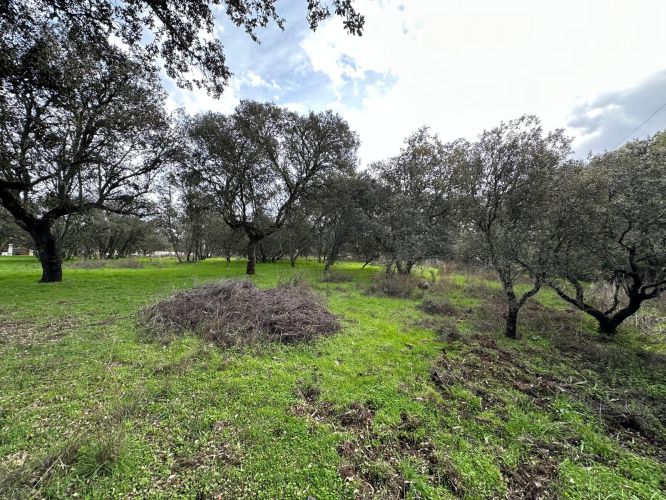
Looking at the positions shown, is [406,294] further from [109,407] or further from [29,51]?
[29,51]

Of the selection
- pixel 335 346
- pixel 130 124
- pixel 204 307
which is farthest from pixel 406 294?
pixel 130 124

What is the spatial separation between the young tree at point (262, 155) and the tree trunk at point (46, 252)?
8306mm

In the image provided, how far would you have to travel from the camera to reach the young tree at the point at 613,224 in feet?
18.5

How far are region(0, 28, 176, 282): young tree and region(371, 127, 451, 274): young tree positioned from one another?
42.2ft

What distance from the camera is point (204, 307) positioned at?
22.1ft

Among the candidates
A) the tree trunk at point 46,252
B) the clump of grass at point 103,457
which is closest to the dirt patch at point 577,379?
the clump of grass at point 103,457

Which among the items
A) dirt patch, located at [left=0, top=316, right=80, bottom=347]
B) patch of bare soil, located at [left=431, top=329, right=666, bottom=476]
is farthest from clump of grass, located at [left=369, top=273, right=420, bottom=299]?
dirt patch, located at [left=0, top=316, right=80, bottom=347]

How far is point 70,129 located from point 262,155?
9.21 meters

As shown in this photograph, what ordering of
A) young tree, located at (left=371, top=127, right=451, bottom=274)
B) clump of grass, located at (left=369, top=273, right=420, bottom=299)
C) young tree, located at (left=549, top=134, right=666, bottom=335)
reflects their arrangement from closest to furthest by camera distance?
young tree, located at (left=549, top=134, right=666, bottom=335) < clump of grass, located at (left=369, top=273, right=420, bottom=299) < young tree, located at (left=371, top=127, right=451, bottom=274)

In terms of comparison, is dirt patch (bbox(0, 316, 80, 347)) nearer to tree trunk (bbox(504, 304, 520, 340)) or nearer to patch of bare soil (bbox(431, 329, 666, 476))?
patch of bare soil (bbox(431, 329, 666, 476))

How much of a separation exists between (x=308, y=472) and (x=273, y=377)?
186 cm

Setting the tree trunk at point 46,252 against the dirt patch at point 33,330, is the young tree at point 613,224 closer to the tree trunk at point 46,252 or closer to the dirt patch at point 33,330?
the dirt patch at point 33,330

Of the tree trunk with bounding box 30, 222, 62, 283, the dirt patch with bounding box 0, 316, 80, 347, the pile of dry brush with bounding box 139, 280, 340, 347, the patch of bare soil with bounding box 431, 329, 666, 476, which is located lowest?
the patch of bare soil with bounding box 431, 329, 666, 476

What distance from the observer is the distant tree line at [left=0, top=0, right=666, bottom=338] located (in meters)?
5.87
